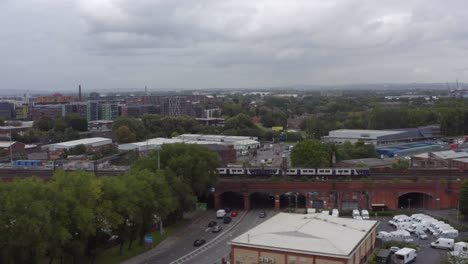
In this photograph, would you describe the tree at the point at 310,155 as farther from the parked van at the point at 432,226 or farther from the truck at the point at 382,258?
the truck at the point at 382,258

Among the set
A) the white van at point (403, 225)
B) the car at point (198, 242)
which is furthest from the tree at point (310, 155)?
the car at point (198, 242)

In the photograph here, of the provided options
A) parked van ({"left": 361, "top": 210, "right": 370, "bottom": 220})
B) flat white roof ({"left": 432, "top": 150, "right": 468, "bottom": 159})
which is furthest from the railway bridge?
flat white roof ({"left": 432, "top": 150, "right": 468, "bottom": 159})

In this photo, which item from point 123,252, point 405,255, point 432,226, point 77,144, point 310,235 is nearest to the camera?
point 310,235

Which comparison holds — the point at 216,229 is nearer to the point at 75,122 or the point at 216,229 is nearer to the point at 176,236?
the point at 176,236

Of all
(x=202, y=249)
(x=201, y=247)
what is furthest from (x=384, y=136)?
(x=202, y=249)

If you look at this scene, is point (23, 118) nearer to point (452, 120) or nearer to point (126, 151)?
point (126, 151)

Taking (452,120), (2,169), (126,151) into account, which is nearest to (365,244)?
(2,169)
